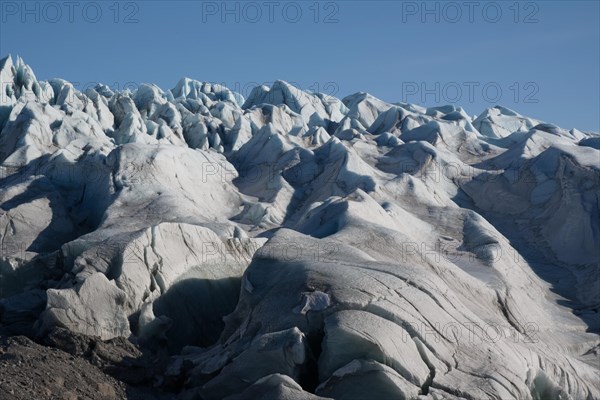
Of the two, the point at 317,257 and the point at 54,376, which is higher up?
the point at 317,257

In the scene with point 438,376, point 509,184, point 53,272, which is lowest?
point 509,184

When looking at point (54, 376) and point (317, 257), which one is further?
point (317, 257)

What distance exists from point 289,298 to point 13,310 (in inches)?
219

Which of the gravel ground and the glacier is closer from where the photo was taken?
the gravel ground

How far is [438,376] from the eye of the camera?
11312mm

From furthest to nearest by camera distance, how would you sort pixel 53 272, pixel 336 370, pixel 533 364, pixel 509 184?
pixel 509 184 → pixel 53 272 → pixel 533 364 → pixel 336 370

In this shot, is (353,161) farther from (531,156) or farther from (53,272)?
(53,272)

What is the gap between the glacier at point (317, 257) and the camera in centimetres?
1170

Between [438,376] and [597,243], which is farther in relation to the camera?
[597,243]

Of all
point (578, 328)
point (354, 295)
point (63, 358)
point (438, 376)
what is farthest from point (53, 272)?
point (578, 328)

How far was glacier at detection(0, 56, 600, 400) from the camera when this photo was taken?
1170 centimetres

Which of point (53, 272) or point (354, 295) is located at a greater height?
point (354, 295)

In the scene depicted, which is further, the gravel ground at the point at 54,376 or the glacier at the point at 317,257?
the glacier at the point at 317,257

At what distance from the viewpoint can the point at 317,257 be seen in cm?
1438
